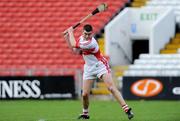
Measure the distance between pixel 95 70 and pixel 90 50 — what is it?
0.43 metres

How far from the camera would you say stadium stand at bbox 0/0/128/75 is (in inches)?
1097

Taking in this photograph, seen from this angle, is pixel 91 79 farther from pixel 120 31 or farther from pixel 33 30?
pixel 33 30

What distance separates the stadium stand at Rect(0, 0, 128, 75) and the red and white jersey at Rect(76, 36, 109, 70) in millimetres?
11713

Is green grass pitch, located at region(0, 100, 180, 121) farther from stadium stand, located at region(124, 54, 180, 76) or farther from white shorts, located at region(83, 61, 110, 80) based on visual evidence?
stadium stand, located at region(124, 54, 180, 76)

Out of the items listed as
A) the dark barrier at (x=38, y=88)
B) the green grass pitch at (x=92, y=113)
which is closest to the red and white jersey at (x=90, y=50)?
the green grass pitch at (x=92, y=113)

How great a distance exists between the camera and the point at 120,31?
27.4m

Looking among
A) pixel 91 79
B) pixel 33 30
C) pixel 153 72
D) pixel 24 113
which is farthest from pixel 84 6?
pixel 91 79

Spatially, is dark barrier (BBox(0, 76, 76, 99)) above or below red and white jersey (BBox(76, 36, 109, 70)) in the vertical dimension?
below

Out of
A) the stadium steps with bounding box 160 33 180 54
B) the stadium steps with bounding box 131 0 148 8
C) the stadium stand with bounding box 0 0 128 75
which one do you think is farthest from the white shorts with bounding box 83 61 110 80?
the stadium steps with bounding box 131 0 148 8

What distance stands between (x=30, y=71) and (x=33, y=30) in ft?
16.2

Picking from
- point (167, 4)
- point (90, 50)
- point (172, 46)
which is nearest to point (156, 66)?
point (172, 46)

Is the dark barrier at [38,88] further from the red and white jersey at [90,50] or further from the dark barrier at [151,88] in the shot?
the red and white jersey at [90,50]

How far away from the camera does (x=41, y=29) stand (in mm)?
29531

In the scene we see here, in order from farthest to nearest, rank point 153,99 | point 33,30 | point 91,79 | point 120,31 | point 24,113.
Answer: point 33,30 → point 120,31 → point 153,99 → point 24,113 → point 91,79
